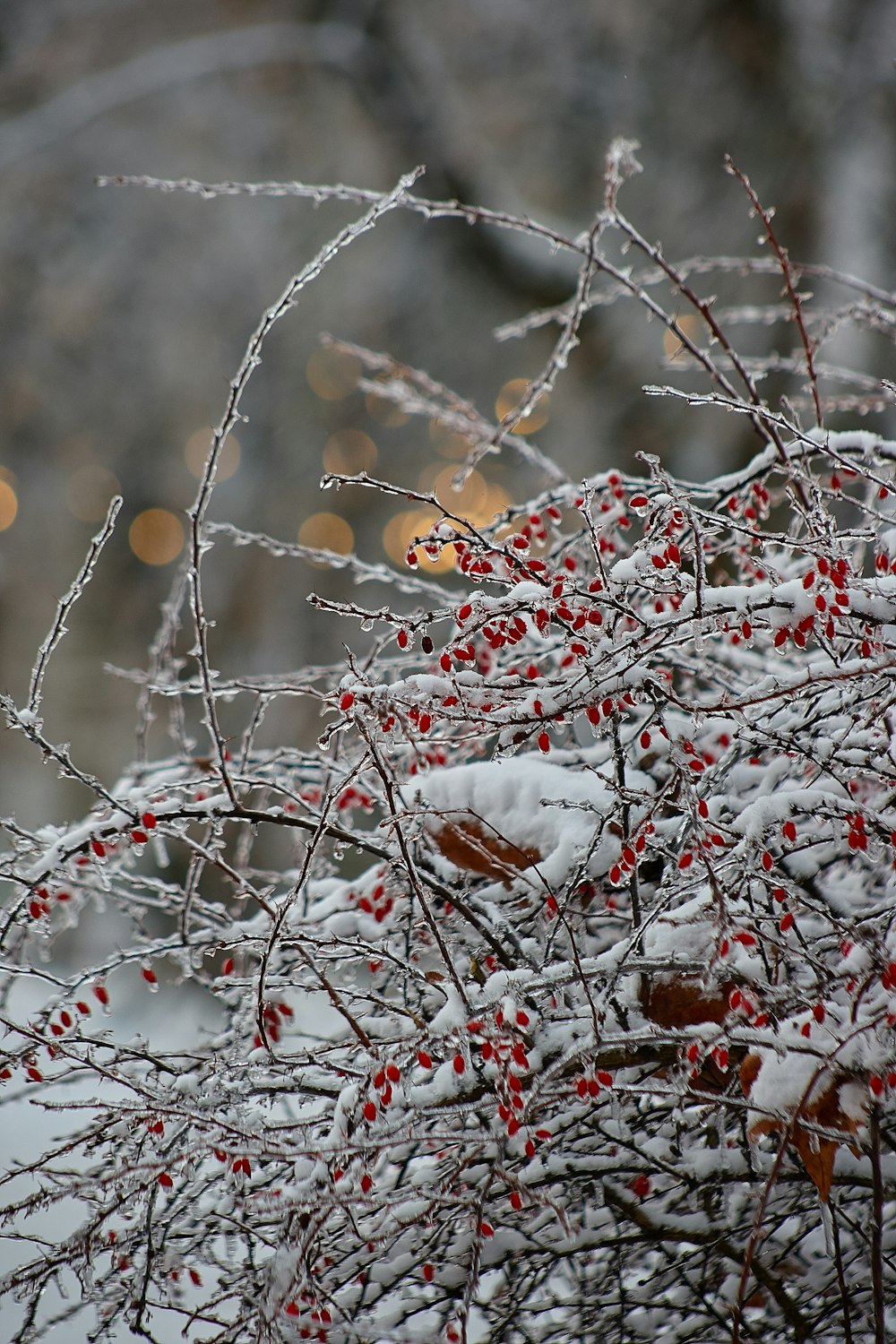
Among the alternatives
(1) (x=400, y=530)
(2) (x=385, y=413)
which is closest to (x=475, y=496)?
(1) (x=400, y=530)

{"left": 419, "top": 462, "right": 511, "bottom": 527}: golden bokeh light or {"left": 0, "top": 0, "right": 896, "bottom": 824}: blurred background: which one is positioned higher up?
{"left": 0, "top": 0, "right": 896, "bottom": 824}: blurred background

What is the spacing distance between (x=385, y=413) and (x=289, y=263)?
1166 millimetres

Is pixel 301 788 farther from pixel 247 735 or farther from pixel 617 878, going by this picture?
pixel 617 878

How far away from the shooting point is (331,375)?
6.05m

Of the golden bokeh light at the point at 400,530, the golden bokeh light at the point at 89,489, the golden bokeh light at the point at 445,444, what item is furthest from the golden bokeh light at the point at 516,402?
the golden bokeh light at the point at 89,489

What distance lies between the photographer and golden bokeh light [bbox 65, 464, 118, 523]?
6035 millimetres

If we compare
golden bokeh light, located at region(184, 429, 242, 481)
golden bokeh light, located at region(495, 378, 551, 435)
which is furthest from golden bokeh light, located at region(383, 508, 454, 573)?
golden bokeh light, located at region(184, 429, 242, 481)

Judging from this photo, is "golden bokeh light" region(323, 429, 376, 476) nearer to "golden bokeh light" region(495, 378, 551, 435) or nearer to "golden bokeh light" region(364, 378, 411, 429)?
"golden bokeh light" region(364, 378, 411, 429)

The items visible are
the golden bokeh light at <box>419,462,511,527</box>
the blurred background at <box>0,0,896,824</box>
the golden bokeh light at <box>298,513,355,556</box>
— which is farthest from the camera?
the golden bokeh light at <box>298,513,355,556</box>

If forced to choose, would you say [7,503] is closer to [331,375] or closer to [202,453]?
[202,453]

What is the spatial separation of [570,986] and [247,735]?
67 cm

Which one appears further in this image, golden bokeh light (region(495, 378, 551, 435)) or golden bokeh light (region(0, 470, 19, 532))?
golden bokeh light (region(0, 470, 19, 532))

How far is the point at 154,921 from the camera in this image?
223 inches

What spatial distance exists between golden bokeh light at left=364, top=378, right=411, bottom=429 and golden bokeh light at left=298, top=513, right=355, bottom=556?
728mm
